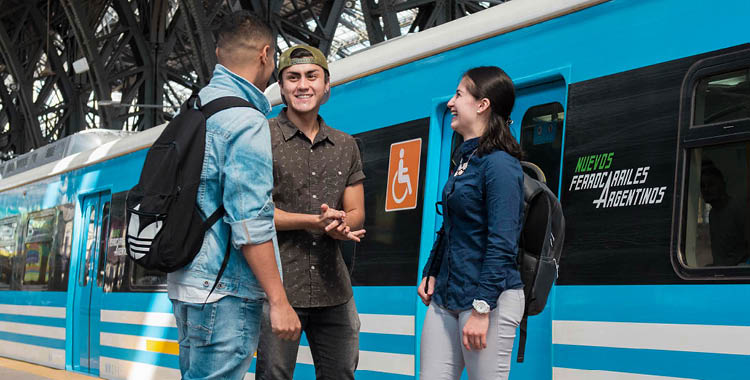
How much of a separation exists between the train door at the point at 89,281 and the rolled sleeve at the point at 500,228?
21.3 feet

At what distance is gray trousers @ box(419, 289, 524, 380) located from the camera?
119 inches

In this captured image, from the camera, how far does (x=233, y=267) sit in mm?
2945

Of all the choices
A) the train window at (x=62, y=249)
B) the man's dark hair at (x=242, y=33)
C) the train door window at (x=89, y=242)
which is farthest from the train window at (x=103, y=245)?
the man's dark hair at (x=242, y=33)

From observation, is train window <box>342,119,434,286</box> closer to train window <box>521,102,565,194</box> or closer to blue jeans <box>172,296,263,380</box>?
train window <box>521,102,565,194</box>

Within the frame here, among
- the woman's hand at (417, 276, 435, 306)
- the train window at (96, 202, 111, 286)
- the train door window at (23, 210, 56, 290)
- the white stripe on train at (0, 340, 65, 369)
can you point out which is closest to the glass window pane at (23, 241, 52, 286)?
the train door window at (23, 210, 56, 290)

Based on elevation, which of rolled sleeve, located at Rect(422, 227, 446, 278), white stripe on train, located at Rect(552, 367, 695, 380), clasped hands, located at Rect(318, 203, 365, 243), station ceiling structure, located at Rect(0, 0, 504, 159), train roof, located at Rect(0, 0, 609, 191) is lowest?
white stripe on train, located at Rect(552, 367, 695, 380)

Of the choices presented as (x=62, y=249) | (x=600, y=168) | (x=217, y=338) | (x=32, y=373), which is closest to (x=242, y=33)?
(x=217, y=338)

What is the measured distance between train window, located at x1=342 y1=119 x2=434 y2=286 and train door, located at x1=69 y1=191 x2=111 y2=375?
429cm

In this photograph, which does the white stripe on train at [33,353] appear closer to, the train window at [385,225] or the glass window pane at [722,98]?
the train window at [385,225]

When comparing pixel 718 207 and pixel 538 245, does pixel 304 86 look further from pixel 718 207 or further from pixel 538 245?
pixel 718 207

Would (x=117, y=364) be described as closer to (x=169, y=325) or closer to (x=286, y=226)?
(x=169, y=325)

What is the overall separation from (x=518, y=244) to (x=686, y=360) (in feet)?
2.72

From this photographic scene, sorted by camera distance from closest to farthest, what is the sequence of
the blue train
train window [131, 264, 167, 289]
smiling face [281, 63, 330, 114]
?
the blue train < smiling face [281, 63, 330, 114] < train window [131, 264, 167, 289]

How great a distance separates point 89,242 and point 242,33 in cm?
668
